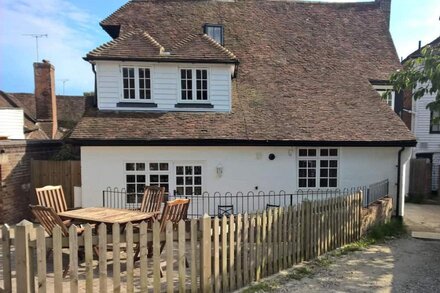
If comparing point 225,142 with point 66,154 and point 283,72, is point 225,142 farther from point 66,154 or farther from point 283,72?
point 66,154

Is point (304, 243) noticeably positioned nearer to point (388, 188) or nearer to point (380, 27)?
point (388, 188)

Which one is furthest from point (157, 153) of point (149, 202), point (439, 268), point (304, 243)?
point (439, 268)

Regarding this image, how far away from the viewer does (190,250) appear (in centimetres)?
525

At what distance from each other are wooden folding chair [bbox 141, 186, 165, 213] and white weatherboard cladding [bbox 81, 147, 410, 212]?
6.94 feet

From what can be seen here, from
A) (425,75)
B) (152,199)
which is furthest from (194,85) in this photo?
(425,75)

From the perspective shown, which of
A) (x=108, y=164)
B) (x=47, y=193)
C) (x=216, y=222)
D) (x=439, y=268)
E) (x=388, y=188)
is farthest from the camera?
(x=388, y=188)

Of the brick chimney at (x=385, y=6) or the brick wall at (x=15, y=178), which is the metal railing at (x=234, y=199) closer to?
the brick wall at (x=15, y=178)

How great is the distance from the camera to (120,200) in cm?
1066

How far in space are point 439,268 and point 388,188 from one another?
524cm

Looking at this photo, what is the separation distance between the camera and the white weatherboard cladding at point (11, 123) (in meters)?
16.9

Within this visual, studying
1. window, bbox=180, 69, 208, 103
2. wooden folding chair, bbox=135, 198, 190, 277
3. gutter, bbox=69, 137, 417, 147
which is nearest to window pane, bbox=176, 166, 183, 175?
gutter, bbox=69, 137, 417, 147

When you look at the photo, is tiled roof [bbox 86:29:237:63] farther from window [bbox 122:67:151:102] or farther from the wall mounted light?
the wall mounted light

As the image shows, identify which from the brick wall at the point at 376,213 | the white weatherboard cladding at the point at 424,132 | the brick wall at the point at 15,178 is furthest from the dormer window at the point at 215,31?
the white weatherboard cladding at the point at 424,132

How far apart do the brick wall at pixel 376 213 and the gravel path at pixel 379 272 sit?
0.85 metres
